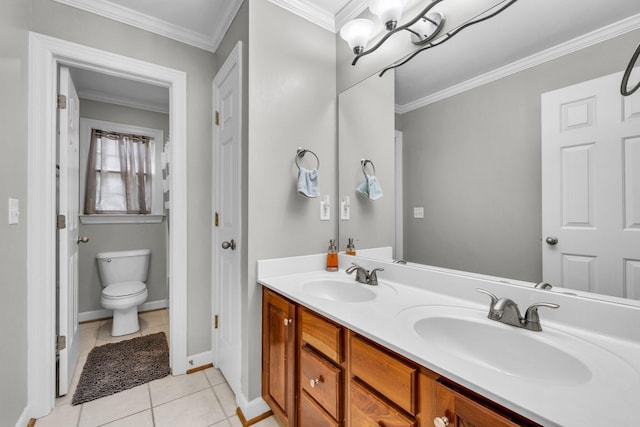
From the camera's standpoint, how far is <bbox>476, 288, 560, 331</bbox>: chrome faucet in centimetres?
83

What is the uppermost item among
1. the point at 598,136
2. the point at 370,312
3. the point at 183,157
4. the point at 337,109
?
the point at 337,109

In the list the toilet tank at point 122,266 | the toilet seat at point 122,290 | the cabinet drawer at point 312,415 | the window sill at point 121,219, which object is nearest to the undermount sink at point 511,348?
the cabinet drawer at point 312,415

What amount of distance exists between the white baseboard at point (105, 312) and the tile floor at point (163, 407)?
97 centimetres

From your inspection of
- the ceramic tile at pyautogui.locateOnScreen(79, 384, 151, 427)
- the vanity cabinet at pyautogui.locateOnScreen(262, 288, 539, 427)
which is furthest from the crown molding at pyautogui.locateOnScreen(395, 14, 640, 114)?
the ceramic tile at pyautogui.locateOnScreen(79, 384, 151, 427)

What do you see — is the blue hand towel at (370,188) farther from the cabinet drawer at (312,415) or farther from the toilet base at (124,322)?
the toilet base at (124,322)

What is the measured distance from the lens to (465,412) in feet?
1.95

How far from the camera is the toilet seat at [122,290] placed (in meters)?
2.40

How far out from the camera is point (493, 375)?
1.94 feet

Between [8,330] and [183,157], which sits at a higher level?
[183,157]

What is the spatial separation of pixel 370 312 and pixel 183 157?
1.68 metres

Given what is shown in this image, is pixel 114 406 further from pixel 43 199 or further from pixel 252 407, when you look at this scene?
pixel 43 199

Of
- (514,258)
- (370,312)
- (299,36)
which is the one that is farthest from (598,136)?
(299,36)

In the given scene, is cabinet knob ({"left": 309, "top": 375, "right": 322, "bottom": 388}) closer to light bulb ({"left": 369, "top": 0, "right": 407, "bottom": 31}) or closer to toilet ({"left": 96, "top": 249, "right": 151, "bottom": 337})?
light bulb ({"left": 369, "top": 0, "right": 407, "bottom": 31})

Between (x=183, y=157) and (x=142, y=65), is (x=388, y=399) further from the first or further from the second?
(x=142, y=65)
